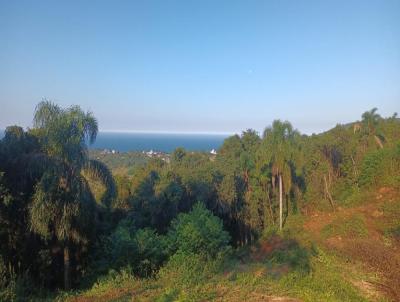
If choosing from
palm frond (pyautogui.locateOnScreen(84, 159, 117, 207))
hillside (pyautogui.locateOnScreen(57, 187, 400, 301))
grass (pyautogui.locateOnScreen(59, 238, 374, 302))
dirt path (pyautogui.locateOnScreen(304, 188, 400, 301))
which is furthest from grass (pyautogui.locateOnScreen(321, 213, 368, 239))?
palm frond (pyautogui.locateOnScreen(84, 159, 117, 207))

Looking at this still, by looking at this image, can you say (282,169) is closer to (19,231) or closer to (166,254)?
(166,254)

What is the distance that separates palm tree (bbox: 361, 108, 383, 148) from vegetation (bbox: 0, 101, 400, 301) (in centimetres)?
515

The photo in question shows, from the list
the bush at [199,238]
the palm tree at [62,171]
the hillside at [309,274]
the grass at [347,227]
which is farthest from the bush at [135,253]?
the grass at [347,227]

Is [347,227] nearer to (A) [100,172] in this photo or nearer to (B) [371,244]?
(B) [371,244]

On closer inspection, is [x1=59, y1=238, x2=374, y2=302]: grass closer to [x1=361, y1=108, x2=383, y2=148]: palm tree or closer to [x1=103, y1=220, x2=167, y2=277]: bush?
[x1=103, y1=220, x2=167, y2=277]: bush

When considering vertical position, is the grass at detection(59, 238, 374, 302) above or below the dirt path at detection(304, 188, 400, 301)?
above

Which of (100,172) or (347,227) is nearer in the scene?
(100,172)

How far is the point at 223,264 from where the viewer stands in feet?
43.3

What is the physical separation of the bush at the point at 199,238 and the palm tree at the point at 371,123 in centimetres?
2155

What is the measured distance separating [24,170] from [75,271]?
5.17 metres

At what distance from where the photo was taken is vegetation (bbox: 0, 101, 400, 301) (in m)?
10.2

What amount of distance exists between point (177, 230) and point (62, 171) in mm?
5806

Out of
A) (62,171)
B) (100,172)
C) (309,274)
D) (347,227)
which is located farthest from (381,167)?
(62,171)

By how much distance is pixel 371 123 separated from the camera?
3266cm
